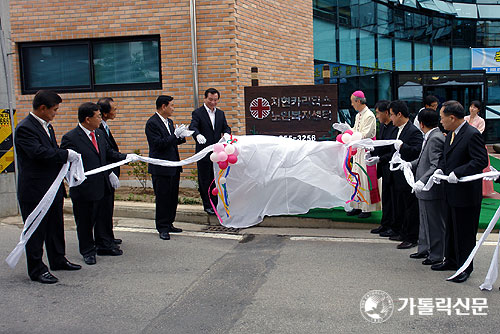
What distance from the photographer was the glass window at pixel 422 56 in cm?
1888

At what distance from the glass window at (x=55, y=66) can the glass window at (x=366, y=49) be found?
9.00m

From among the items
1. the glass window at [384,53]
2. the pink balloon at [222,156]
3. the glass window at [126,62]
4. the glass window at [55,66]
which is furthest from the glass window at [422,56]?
the pink balloon at [222,156]

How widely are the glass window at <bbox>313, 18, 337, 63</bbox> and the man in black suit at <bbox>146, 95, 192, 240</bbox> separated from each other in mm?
7686

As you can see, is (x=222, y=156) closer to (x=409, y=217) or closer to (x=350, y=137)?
(x=350, y=137)

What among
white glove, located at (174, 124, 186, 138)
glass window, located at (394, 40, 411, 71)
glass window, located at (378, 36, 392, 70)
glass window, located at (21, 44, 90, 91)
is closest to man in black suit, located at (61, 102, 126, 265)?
white glove, located at (174, 124, 186, 138)

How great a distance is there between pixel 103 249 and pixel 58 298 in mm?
1619

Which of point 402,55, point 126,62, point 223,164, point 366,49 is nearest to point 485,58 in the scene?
point 402,55

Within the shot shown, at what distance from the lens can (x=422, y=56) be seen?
1905cm

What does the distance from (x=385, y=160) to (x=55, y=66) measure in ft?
25.4

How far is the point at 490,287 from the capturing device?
508 centimetres

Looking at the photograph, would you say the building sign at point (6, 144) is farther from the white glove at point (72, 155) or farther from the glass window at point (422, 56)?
the glass window at point (422, 56)

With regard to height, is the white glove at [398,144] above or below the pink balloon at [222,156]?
above

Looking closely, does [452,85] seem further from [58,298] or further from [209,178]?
[58,298]

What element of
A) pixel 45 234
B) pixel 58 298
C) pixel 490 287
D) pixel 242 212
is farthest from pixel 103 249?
pixel 490 287
